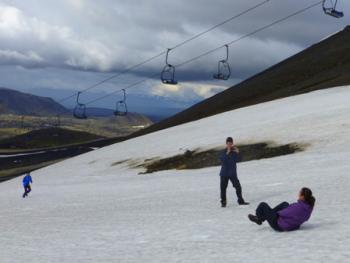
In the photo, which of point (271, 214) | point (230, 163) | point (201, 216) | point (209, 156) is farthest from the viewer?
point (209, 156)

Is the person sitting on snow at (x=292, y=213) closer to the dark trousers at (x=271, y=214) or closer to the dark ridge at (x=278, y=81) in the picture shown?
the dark trousers at (x=271, y=214)

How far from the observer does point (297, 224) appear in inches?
558

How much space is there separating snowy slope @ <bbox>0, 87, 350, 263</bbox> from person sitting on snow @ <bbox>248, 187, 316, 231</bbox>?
271 millimetres

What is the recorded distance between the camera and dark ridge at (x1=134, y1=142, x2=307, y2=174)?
126 ft

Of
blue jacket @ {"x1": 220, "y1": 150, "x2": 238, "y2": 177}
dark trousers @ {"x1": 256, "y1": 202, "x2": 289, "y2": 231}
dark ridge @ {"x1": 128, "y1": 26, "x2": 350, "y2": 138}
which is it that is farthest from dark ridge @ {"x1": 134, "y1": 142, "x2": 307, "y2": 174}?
dark ridge @ {"x1": 128, "y1": 26, "x2": 350, "y2": 138}

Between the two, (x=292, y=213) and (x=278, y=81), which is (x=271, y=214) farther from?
(x=278, y=81)

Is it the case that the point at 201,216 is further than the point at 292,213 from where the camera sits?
Yes

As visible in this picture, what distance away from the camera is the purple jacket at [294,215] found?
45.7 feet

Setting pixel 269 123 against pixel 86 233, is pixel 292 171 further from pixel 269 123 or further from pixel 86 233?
pixel 269 123

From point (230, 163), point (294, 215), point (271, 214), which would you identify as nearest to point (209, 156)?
point (230, 163)

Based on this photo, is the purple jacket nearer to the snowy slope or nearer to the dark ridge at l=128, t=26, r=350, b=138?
the snowy slope

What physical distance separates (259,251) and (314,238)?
1.49m

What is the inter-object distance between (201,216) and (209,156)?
78.0 feet

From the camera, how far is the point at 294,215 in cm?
1403
